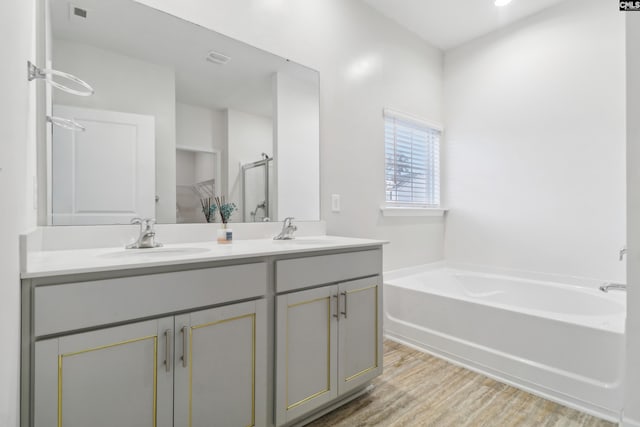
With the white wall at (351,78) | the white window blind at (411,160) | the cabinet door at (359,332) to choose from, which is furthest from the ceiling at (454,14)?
the cabinet door at (359,332)

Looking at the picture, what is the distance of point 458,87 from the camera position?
10.6 ft

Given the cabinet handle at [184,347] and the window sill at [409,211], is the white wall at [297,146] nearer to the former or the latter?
the window sill at [409,211]

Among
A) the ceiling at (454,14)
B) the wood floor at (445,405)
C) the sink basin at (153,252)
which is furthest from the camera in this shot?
the ceiling at (454,14)

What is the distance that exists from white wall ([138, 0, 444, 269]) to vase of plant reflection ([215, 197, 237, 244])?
0.69 meters

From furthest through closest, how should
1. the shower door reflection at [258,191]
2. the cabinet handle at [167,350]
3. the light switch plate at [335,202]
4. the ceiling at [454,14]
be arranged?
the ceiling at [454,14], the light switch plate at [335,202], the shower door reflection at [258,191], the cabinet handle at [167,350]

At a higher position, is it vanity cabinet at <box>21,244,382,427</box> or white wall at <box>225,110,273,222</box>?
white wall at <box>225,110,273,222</box>

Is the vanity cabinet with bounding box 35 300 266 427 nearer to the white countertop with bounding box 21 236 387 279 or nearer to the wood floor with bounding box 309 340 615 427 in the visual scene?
the white countertop with bounding box 21 236 387 279

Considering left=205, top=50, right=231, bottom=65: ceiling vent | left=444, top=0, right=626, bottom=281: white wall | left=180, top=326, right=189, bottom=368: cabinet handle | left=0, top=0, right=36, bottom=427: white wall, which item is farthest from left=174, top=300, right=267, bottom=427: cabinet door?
left=444, top=0, right=626, bottom=281: white wall

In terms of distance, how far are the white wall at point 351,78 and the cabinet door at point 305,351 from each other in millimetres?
888

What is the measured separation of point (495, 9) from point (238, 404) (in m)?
3.33

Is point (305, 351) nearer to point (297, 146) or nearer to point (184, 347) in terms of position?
point (184, 347)

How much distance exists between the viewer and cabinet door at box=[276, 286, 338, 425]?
54.2 inches

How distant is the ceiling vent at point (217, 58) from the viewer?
1.79 meters

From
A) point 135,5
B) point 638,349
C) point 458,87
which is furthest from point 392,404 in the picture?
point 458,87
